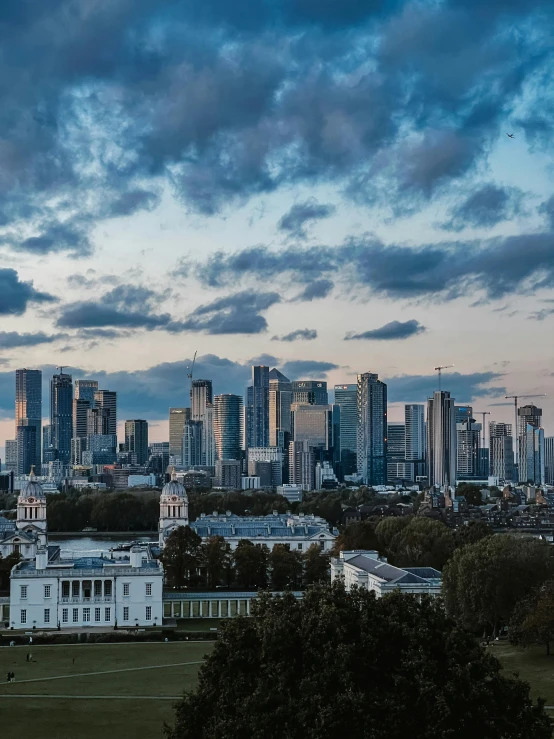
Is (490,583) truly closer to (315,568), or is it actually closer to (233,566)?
(315,568)

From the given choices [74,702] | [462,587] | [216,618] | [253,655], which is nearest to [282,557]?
[216,618]

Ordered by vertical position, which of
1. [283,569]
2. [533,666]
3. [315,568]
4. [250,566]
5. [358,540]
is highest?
[358,540]

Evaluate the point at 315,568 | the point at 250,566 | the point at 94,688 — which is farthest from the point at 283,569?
the point at 94,688

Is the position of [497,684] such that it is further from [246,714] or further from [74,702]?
[74,702]

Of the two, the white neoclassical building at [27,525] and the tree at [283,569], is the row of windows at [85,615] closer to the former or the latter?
the tree at [283,569]

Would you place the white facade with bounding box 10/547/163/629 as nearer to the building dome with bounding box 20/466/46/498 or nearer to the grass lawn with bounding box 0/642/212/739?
the grass lawn with bounding box 0/642/212/739

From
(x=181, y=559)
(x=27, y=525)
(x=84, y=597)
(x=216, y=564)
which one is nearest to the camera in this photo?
(x=84, y=597)

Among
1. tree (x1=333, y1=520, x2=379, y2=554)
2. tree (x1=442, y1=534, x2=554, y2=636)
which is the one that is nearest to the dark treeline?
tree (x1=333, y1=520, x2=379, y2=554)
